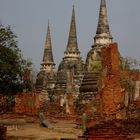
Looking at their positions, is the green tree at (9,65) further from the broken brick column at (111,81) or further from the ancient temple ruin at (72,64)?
the ancient temple ruin at (72,64)

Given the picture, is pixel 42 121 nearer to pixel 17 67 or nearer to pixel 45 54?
pixel 17 67

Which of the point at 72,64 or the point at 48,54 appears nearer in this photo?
the point at 72,64

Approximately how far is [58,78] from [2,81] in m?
25.9

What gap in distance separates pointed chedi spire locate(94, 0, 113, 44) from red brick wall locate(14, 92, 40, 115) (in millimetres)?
18630

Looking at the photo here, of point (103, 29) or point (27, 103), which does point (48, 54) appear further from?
point (27, 103)

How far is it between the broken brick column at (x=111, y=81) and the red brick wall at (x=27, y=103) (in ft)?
28.7

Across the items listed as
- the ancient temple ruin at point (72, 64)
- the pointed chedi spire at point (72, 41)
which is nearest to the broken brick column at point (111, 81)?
the ancient temple ruin at point (72, 64)

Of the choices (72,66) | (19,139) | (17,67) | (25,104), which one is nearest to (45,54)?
(72,66)

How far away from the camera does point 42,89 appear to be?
45875 millimetres

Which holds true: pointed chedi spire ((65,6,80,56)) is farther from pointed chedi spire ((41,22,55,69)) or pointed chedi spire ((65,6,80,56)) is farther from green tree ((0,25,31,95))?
green tree ((0,25,31,95))

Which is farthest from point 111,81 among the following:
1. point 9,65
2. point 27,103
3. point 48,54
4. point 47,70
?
point 48,54

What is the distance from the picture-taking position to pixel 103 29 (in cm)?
4628

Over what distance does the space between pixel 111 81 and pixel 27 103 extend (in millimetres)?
10175

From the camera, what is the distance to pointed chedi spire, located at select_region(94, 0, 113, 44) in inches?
1804
